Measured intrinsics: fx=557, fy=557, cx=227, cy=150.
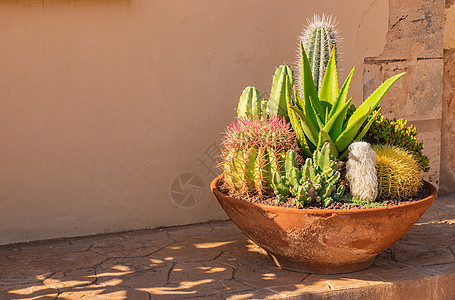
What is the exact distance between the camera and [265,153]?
314 centimetres

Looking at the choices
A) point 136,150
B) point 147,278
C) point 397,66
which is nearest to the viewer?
point 147,278

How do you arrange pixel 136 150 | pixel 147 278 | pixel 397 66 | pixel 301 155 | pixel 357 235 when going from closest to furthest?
pixel 357 235 → pixel 147 278 → pixel 301 155 → pixel 136 150 → pixel 397 66

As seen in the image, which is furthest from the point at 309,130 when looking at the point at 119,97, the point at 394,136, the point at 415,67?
the point at 415,67

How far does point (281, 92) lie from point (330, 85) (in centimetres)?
30

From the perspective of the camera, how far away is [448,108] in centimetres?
480

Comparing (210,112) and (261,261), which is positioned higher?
(210,112)

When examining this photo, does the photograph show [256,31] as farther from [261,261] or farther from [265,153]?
[261,261]

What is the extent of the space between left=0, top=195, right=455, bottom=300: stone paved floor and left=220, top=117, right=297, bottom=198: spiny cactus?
0.51 metres

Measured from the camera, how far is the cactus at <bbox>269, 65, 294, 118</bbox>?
3.39 meters

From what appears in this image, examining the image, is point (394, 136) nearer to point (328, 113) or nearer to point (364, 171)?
point (328, 113)

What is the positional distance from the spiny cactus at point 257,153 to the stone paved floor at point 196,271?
515 mm

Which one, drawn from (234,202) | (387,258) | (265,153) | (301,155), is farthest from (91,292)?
(387,258)

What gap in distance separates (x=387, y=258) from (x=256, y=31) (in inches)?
73.2

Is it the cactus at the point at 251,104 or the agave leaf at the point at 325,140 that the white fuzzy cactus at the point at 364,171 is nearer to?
the agave leaf at the point at 325,140
